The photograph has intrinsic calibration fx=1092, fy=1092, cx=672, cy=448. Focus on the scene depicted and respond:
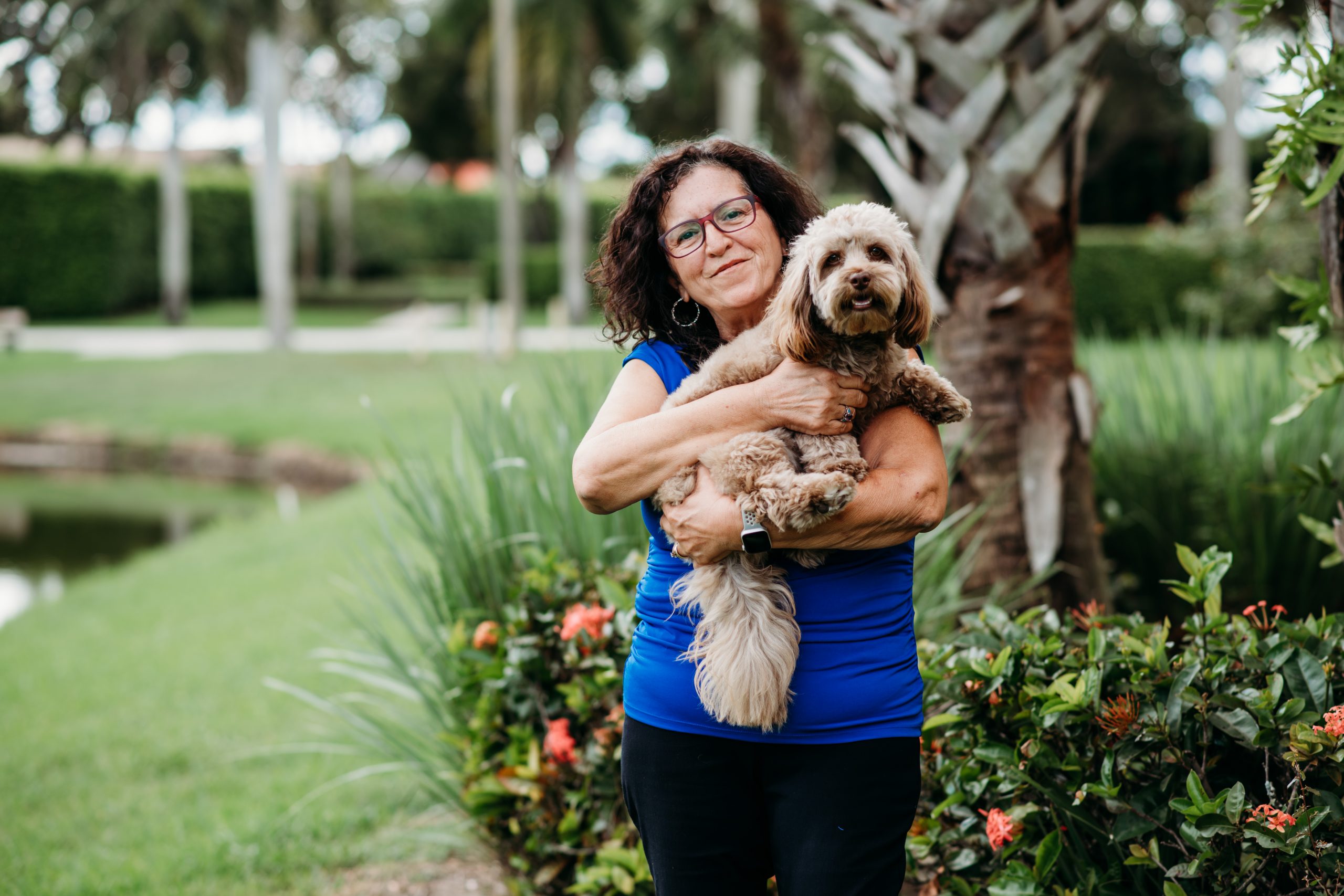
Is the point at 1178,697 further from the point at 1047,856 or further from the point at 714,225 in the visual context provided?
the point at 714,225

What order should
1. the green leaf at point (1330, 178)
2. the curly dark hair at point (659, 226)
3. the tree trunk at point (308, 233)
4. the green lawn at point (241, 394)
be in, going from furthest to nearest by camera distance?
the tree trunk at point (308, 233)
the green lawn at point (241, 394)
the curly dark hair at point (659, 226)
the green leaf at point (1330, 178)

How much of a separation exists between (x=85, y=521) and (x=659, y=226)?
11037 millimetres

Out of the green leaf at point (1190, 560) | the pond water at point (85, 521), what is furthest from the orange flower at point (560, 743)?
the pond water at point (85, 521)

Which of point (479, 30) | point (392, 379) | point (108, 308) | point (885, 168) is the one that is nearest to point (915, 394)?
point (885, 168)

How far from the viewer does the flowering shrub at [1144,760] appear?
204cm

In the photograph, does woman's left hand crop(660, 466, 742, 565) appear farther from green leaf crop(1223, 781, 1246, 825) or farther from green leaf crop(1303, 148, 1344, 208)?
green leaf crop(1303, 148, 1344, 208)

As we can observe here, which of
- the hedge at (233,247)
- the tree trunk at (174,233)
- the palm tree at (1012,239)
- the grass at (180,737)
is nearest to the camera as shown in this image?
the palm tree at (1012,239)

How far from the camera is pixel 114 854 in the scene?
168 inches

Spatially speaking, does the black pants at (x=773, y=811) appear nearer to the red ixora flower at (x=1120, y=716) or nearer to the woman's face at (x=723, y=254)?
the red ixora flower at (x=1120, y=716)

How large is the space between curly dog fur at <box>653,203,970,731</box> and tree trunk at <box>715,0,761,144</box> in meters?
15.6

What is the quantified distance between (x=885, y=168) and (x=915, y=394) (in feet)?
6.52

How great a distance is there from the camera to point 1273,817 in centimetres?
200

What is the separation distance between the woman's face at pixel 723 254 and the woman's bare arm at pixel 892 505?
462 mm

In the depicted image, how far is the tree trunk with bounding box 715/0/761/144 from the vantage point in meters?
17.3
